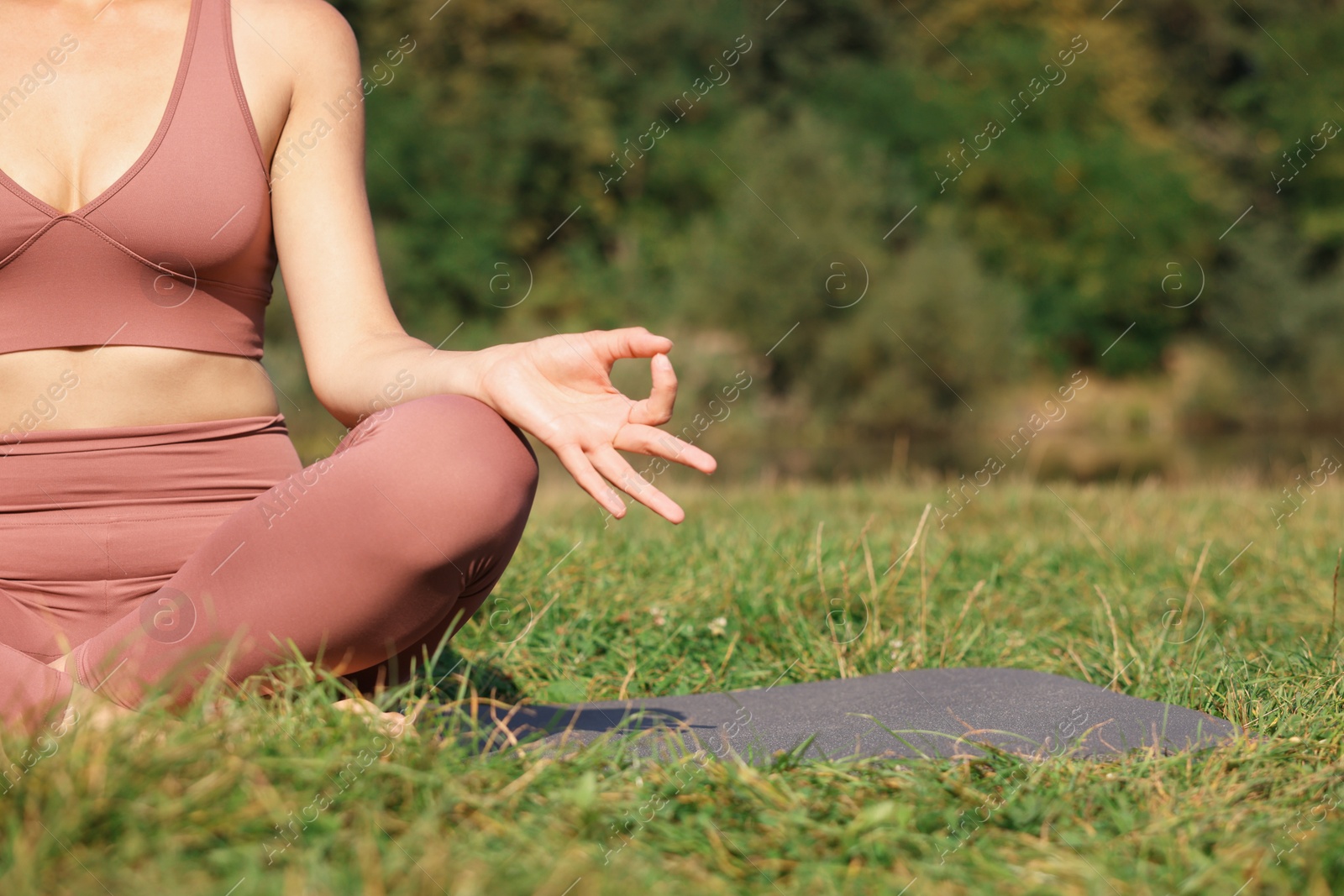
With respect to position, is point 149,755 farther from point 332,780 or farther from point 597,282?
point 597,282

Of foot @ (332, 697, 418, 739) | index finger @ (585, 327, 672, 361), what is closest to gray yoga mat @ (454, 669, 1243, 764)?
foot @ (332, 697, 418, 739)

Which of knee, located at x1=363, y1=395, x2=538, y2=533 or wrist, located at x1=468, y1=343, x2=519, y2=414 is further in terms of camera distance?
wrist, located at x1=468, y1=343, x2=519, y2=414

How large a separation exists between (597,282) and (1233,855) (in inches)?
1089

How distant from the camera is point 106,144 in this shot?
1967 millimetres

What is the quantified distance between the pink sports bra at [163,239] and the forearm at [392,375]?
8.8 inches

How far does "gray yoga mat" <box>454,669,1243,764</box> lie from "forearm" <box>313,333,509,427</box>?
50 centimetres

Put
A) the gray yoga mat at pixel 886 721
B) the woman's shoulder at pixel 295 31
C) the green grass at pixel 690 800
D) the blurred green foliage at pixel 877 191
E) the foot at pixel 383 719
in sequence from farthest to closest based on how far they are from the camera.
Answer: the blurred green foliage at pixel 877 191 < the woman's shoulder at pixel 295 31 < the gray yoga mat at pixel 886 721 < the foot at pixel 383 719 < the green grass at pixel 690 800

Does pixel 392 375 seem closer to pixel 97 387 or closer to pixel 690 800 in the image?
pixel 97 387

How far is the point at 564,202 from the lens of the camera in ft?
96.5

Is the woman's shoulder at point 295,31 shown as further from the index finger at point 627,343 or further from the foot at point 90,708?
the foot at point 90,708

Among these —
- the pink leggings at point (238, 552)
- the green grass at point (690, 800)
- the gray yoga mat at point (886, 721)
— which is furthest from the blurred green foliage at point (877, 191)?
the pink leggings at point (238, 552)

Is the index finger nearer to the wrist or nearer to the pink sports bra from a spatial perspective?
the wrist

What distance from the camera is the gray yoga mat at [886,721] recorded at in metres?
1.88

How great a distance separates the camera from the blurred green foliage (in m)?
25.2
